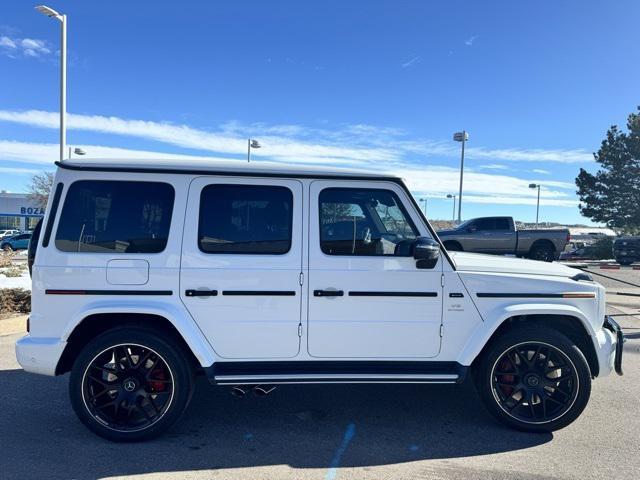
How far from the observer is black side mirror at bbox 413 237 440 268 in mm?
3602

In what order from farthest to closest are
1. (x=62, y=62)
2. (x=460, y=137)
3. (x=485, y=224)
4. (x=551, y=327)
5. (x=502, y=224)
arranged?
(x=460, y=137), (x=485, y=224), (x=502, y=224), (x=62, y=62), (x=551, y=327)

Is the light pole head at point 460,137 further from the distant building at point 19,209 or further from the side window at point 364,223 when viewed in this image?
the distant building at point 19,209

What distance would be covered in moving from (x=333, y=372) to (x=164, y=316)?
1.34 m

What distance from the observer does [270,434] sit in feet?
12.5

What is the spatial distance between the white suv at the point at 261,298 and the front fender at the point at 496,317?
11 millimetres

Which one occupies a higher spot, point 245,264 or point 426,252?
point 426,252

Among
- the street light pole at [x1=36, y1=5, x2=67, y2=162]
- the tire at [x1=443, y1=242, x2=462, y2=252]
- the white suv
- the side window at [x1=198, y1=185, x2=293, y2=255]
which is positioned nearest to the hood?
the white suv

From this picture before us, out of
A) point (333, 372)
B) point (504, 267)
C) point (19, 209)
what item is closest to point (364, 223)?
point (333, 372)

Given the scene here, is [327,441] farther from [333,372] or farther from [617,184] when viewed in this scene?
[617,184]

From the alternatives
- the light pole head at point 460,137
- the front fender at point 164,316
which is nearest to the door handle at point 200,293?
the front fender at point 164,316

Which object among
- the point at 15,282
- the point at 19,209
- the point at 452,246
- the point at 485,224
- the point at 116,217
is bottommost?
the point at 15,282

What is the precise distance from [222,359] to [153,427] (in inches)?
28.5

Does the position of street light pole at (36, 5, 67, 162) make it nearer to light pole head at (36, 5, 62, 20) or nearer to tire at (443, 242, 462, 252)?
light pole head at (36, 5, 62, 20)

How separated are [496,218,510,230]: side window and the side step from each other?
607 inches
